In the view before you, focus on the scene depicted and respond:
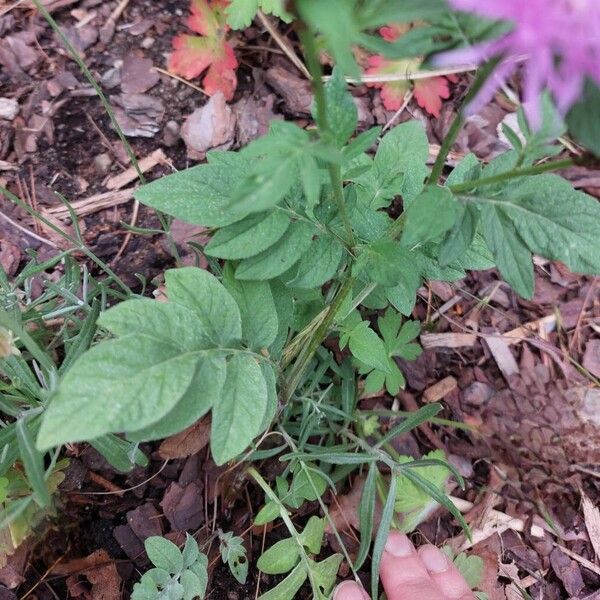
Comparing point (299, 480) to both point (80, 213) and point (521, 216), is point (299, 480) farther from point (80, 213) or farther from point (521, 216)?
point (80, 213)

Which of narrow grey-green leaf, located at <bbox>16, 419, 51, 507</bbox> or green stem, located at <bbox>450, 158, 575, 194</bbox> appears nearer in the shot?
green stem, located at <bbox>450, 158, 575, 194</bbox>

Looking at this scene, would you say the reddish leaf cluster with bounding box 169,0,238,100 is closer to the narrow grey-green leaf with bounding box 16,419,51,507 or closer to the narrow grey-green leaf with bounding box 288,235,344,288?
the narrow grey-green leaf with bounding box 288,235,344,288

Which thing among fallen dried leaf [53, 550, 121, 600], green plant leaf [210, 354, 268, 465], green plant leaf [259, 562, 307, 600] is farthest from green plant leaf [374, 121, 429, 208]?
fallen dried leaf [53, 550, 121, 600]

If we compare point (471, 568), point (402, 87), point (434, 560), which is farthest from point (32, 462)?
point (402, 87)

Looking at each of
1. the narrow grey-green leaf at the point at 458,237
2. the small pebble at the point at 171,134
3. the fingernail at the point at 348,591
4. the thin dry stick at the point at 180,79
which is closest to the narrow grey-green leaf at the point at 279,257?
the narrow grey-green leaf at the point at 458,237

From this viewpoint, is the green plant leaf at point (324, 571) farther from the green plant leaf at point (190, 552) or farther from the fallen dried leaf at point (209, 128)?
the fallen dried leaf at point (209, 128)
